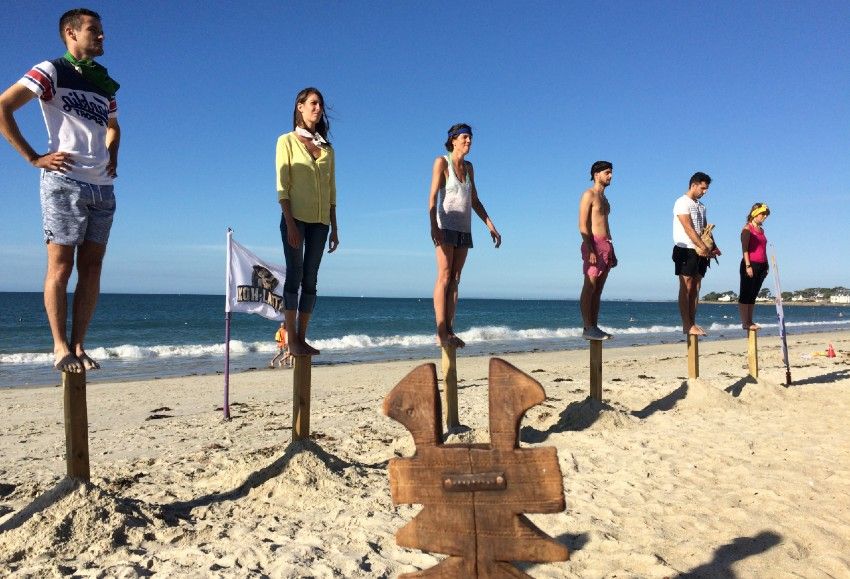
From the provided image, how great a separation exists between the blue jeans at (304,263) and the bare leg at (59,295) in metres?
1.54

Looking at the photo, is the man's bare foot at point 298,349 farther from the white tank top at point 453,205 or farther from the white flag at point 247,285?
the white flag at point 247,285

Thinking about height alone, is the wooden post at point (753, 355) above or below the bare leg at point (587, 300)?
below

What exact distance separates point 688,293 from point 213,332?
110ft

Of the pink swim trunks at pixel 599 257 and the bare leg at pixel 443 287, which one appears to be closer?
the bare leg at pixel 443 287

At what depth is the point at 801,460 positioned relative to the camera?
5.63 metres

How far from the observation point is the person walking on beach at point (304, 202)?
15.9ft

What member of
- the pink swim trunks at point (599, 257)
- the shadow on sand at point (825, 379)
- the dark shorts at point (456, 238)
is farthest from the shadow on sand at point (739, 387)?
the dark shorts at point (456, 238)

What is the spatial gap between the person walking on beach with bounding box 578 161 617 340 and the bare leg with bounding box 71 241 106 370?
5.19 meters

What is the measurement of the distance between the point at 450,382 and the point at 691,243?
4.15 m

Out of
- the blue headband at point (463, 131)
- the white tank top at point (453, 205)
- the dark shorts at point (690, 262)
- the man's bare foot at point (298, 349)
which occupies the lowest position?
the man's bare foot at point (298, 349)

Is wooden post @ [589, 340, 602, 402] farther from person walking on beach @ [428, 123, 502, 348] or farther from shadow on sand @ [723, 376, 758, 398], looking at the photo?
shadow on sand @ [723, 376, 758, 398]

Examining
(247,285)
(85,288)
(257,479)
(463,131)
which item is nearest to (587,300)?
(463,131)

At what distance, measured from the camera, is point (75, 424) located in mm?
4051

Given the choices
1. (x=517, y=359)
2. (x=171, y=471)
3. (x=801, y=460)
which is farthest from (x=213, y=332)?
(x=801, y=460)
